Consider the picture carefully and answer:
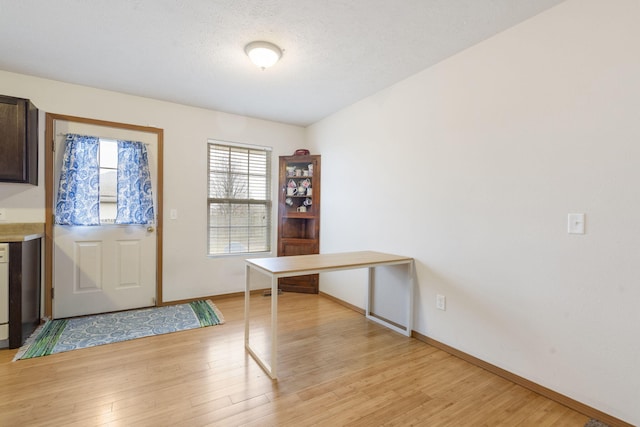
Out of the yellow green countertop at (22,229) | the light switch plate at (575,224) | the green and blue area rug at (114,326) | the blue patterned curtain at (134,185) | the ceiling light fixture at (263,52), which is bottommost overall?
the green and blue area rug at (114,326)

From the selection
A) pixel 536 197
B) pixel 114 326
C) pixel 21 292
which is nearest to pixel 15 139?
pixel 21 292

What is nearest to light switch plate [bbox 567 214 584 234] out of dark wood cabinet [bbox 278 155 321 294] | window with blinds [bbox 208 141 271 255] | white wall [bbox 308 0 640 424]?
white wall [bbox 308 0 640 424]

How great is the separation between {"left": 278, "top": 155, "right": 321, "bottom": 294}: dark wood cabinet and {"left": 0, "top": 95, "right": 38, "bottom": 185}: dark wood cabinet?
2.70 meters

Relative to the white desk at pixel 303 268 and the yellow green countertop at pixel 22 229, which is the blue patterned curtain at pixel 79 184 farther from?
the white desk at pixel 303 268

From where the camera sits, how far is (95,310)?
3.31 meters

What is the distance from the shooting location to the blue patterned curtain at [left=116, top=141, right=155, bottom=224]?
3389 millimetres

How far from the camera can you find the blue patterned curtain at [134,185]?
339cm

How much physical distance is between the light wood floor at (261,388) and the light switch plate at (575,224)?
1.10m

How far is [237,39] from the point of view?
230 centimetres

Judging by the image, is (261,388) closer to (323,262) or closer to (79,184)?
(323,262)

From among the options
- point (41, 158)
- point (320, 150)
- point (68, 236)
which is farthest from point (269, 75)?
point (68, 236)

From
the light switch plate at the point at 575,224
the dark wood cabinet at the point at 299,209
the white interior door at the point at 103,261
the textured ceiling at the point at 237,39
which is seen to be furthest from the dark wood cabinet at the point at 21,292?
the light switch plate at the point at 575,224

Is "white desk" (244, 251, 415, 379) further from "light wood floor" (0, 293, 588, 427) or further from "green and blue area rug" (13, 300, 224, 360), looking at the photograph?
"green and blue area rug" (13, 300, 224, 360)

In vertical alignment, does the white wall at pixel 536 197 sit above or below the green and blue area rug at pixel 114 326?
above
